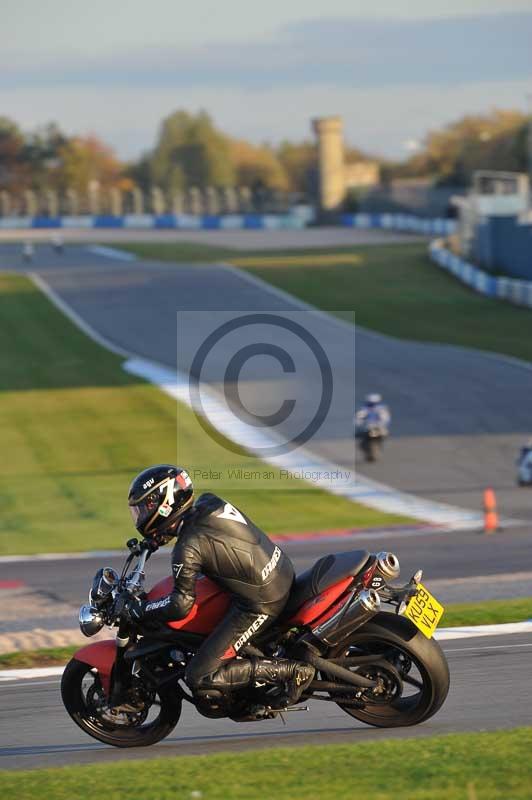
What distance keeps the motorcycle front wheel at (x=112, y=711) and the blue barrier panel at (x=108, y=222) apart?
87.1m

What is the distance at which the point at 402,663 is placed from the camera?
768 centimetres

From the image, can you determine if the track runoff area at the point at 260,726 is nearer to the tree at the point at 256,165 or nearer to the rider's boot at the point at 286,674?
the rider's boot at the point at 286,674

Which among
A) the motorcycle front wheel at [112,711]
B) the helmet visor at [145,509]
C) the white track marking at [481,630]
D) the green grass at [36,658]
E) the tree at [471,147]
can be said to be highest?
the tree at [471,147]

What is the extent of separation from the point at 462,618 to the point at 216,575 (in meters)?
4.66

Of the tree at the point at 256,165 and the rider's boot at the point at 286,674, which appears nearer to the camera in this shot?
the rider's boot at the point at 286,674

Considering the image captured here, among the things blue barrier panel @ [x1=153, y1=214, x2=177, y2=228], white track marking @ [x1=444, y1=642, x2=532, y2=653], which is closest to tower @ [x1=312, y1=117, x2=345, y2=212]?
blue barrier panel @ [x1=153, y1=214, x2=177, y2=228]

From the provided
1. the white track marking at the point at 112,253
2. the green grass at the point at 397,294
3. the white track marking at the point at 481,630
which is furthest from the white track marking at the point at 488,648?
the white track marking at the point at 112,253

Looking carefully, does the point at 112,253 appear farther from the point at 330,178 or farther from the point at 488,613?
the point at 488,613

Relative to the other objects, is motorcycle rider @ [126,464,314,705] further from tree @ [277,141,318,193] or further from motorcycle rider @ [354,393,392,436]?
tree @ [277,141,318,193]

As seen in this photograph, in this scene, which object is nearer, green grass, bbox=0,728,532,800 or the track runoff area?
green grass, bbox=0,728,532,800

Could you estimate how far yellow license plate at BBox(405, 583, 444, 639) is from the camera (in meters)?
7.45

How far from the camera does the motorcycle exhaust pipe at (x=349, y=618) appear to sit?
7418 millimetres

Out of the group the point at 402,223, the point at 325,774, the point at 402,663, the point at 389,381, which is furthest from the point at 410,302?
the point at 325,774

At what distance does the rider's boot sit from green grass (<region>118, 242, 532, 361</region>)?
28.8 metres
